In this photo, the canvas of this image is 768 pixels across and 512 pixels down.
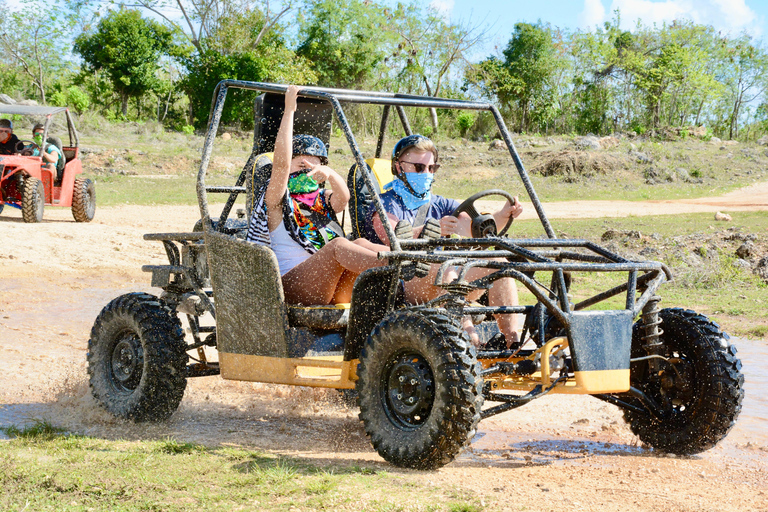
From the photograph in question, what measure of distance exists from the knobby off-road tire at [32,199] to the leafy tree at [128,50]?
1038 inches

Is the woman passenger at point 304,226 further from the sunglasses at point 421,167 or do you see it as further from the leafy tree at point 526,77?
the leafy tree at point 526,77

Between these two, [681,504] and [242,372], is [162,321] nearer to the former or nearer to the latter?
[242,372]

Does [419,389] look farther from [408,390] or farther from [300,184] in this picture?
[300,184]

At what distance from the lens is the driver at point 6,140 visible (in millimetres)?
15531

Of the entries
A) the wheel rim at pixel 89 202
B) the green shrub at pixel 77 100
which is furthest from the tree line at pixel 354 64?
the wheel rim at pixel 89 202

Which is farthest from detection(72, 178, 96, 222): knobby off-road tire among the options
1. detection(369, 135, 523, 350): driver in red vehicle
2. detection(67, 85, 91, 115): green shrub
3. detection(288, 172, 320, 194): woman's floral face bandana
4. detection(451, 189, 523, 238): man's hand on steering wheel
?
detection(67, 85, 91, 115): green shrub

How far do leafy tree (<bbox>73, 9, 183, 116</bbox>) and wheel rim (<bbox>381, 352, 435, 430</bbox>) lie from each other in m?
38.3

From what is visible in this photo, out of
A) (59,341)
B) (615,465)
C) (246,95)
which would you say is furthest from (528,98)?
(615,465)

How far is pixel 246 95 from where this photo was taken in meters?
36.3

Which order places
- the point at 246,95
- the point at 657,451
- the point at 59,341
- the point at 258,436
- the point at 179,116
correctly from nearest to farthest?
the point at 657,451 → the point at 258,436 → the point at 59,341 → the point at 246,95 → the point at 179,116

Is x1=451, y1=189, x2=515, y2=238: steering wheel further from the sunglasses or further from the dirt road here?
the dirt road

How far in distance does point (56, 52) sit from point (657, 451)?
49.1 m

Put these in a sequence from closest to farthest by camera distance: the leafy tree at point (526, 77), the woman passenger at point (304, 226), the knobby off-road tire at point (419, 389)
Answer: the knobby off-road tire at point (419, 389)
the woman passenger at point (304, 226)
the leafy tree at point (526, 77)

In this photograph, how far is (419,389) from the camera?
4160 mm
